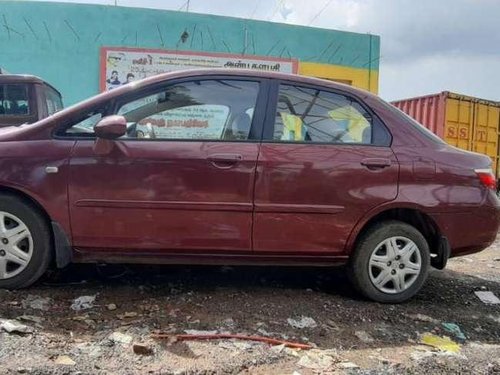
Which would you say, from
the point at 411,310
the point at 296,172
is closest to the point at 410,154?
the point at 296,172

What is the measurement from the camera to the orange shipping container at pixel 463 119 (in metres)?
13.2

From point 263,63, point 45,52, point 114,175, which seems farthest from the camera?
point 263,63

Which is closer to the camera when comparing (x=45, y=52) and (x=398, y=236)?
(x=398, y=236)

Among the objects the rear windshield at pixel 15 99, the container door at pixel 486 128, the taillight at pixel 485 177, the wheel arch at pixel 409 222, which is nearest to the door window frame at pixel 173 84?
the wheel arch at pixel 409 222

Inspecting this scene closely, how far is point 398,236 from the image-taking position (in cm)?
421

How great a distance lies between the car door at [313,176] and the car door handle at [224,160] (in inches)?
6.8

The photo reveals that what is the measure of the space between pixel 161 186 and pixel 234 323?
1.05 meters

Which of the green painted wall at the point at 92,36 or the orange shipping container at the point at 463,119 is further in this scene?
the orange shipping container at the point at 463,119

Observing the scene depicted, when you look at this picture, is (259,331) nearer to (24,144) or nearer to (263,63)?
(24,144)

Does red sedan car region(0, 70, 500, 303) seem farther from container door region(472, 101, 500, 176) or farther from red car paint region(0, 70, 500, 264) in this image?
container door region(472, 101, 500, 176)

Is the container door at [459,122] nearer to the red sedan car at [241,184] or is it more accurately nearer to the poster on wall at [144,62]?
the poster on wall at [144,62]

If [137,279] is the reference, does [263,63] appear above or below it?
above

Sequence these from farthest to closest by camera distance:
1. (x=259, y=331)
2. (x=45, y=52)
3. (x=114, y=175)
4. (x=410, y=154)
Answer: (x=45, y=52) < (x=410, y=154) < (x=114, y=175) < (x=259, y=331)

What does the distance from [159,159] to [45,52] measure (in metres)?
8.27
